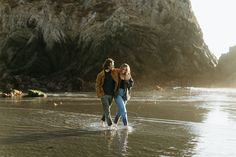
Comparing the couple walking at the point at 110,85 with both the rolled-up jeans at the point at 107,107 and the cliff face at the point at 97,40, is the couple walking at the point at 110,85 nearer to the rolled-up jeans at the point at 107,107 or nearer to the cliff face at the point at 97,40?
the rolled-up jeans at the point at 107,107

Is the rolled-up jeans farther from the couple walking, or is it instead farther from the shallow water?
the shallow water

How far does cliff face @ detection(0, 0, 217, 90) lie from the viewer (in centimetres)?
6556

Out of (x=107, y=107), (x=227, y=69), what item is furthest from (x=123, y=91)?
(x=227, y=69)

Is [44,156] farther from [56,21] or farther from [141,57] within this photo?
[56,21]

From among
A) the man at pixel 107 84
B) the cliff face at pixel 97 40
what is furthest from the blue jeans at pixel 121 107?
the cliff face at pixel 97 40

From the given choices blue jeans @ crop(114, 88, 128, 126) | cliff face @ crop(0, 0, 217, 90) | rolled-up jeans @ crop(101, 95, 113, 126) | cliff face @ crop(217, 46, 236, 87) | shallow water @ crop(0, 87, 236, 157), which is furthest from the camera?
cliff face @ crop(217, 46, 236, 87)

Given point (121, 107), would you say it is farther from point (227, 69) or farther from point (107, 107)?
point (227, 69)

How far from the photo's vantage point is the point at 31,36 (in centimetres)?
7269

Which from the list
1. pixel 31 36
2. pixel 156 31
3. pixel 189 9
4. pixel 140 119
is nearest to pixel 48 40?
pixel 31 36

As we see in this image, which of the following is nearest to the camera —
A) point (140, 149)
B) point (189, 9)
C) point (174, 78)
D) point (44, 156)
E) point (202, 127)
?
point (44, 156)

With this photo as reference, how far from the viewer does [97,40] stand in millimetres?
68062

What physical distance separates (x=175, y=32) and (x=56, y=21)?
2001 cm

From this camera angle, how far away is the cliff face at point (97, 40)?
215 feet

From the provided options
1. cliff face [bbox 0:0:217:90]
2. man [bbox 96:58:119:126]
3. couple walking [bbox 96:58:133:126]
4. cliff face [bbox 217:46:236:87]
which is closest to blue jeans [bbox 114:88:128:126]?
couple walking [bbox 96:58:133:126]
